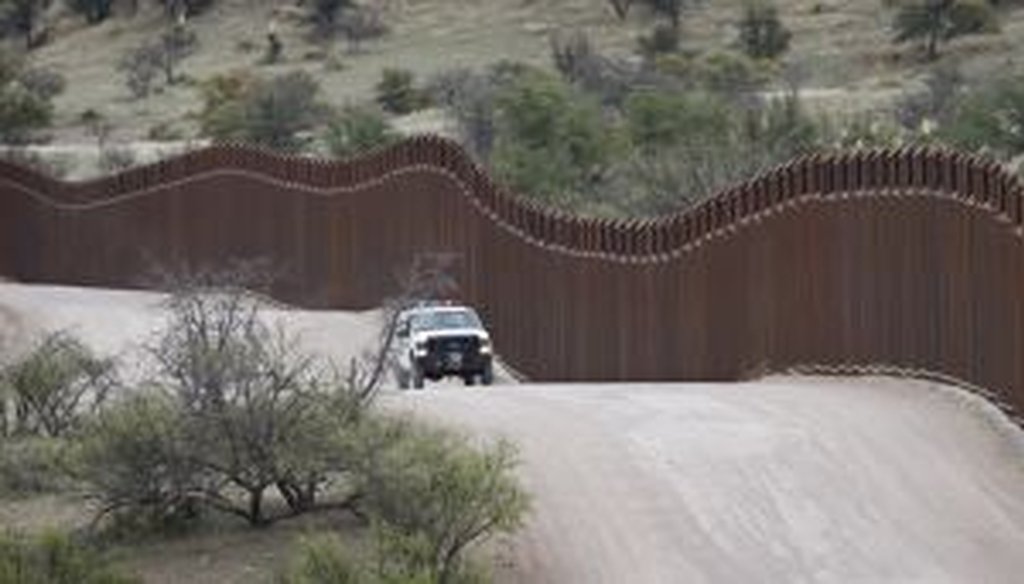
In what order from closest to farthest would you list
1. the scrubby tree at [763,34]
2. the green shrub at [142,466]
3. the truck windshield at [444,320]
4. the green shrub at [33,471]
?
1. the green shrub at [142,466]
2. the green shrub at [33,471]
3. the truck windshield at [444,320]
4. the scrubby tree at [763,34]

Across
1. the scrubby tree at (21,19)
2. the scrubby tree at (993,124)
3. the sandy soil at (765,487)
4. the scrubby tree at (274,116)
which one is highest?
the scrubby tree at (21,19)

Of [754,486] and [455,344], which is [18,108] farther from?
→ [754,486]

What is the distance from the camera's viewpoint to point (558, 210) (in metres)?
36.8

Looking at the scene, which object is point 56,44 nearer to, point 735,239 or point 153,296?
point 153,296

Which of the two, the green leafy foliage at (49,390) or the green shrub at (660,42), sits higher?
the green shrub at (660,42)

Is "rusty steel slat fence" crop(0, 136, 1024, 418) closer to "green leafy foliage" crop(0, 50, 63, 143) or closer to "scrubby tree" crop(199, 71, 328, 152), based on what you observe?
"scrubby tree" crop(199, 71, 328, 152)

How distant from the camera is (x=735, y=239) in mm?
28406

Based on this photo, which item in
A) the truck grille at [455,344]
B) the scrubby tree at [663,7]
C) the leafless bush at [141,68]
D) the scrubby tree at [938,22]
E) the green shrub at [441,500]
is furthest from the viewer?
the leafless bush at [141,68]

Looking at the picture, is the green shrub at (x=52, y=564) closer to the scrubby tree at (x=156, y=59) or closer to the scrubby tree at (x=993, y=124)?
the scrubby tree at (x=993, y=124)

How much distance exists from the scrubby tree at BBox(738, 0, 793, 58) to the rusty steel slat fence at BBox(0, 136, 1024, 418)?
39653mm

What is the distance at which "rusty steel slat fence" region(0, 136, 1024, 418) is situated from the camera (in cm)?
2278

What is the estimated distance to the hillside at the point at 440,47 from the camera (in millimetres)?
82812

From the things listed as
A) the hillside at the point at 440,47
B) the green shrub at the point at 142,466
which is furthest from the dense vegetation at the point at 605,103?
the green shrub at the point at 142,466

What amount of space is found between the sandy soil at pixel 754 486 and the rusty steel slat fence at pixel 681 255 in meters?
1.06
